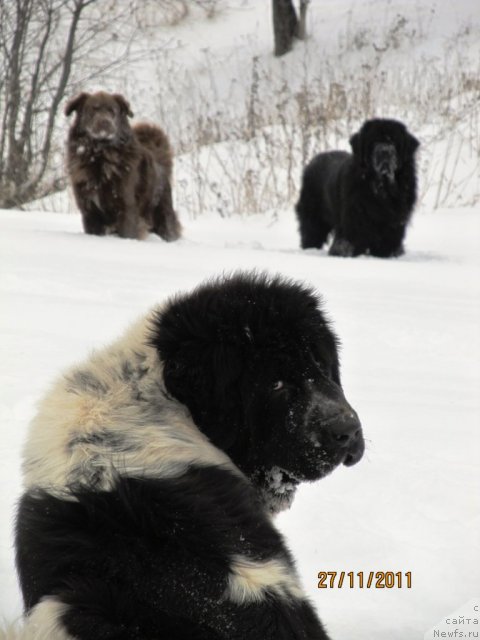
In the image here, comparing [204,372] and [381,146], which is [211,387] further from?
[381,146]

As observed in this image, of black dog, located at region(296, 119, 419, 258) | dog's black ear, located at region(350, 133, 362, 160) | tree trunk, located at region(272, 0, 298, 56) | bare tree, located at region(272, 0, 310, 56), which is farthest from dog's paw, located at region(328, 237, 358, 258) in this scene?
tree trunk, located at region(272, 0, 298, 56)

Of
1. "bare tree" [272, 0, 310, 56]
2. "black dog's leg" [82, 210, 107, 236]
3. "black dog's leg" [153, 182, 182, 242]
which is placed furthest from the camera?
"bare tree" [272, 0, 310, 56]

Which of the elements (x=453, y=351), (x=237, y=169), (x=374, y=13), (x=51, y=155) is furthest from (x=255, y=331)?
(x=374, y=13)

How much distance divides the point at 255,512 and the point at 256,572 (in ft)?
0.74

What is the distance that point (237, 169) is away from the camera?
13.8m

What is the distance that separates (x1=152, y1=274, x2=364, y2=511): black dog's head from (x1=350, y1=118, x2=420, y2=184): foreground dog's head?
25.2ft

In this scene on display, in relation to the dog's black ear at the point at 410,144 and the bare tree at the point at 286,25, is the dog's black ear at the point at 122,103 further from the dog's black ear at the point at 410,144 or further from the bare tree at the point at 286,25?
the bare tree at the point at 286,25

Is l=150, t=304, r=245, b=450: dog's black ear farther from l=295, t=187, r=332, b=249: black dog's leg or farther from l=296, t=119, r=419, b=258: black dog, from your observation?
l=295, t=187, r=332, b=249: black dog's leg

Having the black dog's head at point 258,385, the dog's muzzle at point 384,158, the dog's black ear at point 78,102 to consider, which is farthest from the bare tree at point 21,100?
the black dog's head at point 258,385

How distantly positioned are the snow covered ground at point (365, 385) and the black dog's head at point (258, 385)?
21.8 inches

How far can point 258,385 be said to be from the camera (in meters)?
2.19

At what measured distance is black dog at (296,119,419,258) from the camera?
31.7ft

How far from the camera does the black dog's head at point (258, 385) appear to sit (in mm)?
2123

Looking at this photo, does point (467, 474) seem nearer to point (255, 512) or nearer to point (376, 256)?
point (255, 512)
